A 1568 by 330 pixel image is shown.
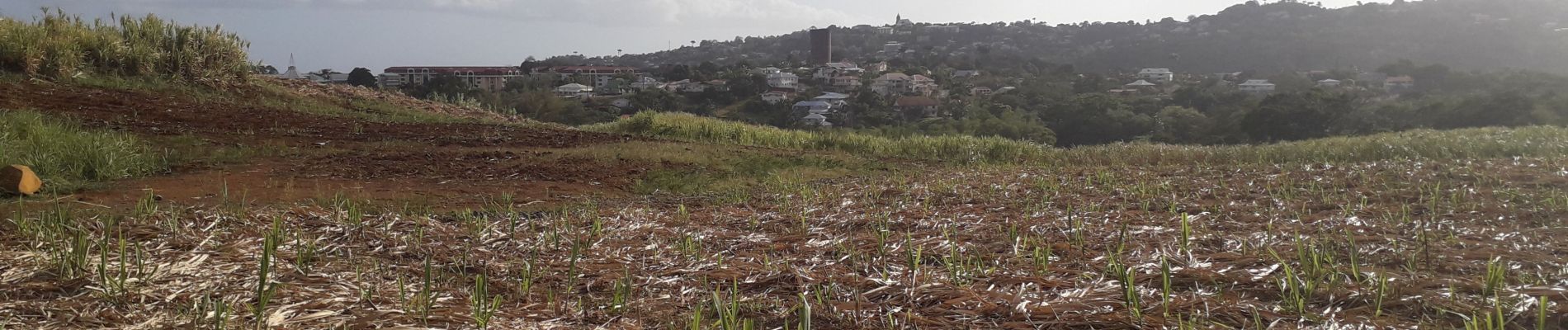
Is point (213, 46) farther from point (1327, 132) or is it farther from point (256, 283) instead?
point (1327, 132)

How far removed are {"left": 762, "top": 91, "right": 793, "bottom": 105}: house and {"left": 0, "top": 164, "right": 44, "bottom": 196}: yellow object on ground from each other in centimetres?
3410

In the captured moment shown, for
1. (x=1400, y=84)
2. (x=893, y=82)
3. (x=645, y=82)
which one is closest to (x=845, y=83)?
(x=893, y=82)

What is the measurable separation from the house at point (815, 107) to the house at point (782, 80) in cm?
1221

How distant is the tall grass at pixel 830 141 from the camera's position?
1120 cm

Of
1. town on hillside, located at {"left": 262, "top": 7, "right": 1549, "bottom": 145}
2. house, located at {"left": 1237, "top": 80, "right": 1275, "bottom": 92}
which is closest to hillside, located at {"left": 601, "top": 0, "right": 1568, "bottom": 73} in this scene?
town on hillside, located at {"left": 262, "top": 7, "right": 1549, "bottom": 145}

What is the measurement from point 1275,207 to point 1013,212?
1344 millimetres

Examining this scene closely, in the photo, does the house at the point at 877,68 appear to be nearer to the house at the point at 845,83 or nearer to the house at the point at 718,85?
the house at the point at 845,83

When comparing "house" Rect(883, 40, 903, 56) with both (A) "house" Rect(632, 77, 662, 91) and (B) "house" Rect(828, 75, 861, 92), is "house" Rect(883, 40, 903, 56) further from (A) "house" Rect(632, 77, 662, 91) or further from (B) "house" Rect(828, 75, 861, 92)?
(A) "house" Rect(632, 77, 662, 91)

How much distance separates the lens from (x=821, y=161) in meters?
9.66

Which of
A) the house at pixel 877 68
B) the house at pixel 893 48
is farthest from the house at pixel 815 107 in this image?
the house at pixel 893 48

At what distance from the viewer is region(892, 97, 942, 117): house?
39.5 m

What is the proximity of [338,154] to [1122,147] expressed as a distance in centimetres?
891

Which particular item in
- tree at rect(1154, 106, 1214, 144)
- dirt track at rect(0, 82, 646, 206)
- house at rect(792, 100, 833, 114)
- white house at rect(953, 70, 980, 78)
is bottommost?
tree at rect(1154, 106, 1214, 144)

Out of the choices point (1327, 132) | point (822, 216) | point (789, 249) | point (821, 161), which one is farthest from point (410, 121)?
point (1327, 132)
